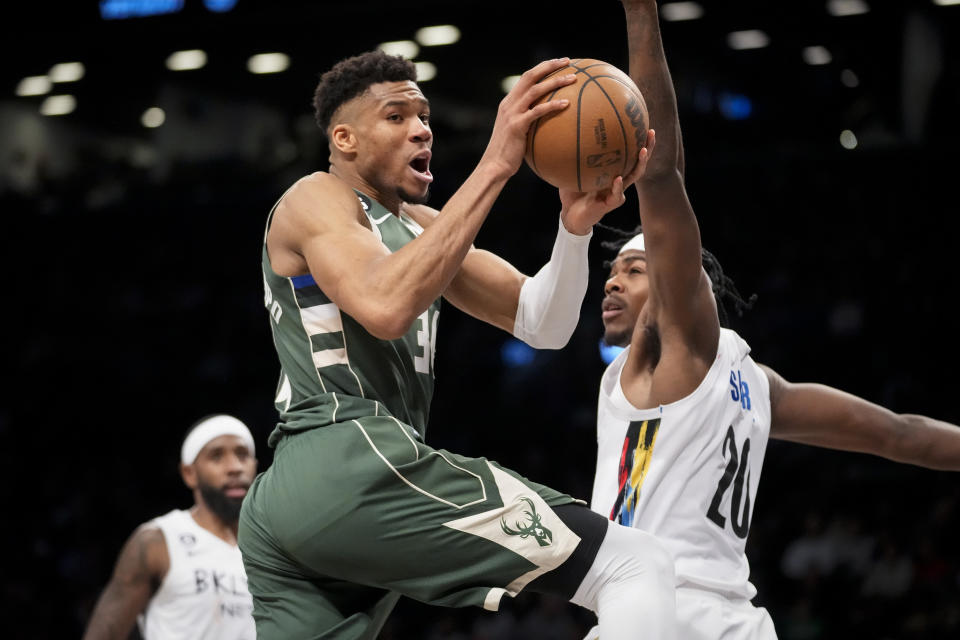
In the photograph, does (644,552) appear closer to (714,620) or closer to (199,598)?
(714,620)

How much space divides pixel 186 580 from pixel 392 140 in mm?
3604

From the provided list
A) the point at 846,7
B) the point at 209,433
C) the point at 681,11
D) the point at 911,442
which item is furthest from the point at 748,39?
the point at 911,442

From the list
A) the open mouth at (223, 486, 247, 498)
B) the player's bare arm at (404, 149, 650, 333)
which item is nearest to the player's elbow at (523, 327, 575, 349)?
the player's bare arm at (404, 149, 650, 333)

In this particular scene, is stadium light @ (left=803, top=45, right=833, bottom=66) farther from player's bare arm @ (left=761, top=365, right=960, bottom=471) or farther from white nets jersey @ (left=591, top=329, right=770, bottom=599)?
white nets jersey @ (left=591, top=329, right=770, bottom=599)

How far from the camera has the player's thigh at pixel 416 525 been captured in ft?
9.07

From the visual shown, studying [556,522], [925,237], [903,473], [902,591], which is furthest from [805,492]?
[556,522]

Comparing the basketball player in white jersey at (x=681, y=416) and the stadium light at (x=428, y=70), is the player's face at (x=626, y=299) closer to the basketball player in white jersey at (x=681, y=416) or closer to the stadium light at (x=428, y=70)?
the basketball player in white jersey at (x=681, y=416)

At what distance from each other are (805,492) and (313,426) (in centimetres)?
788

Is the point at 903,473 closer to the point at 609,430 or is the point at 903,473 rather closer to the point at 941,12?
the point at 941,12

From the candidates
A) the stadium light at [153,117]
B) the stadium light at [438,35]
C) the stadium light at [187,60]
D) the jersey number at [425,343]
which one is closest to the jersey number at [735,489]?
the jersey number at [425,343]

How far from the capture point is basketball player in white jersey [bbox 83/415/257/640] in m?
5.91

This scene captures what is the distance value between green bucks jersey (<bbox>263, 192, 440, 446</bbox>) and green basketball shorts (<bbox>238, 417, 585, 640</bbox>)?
3.7 inches

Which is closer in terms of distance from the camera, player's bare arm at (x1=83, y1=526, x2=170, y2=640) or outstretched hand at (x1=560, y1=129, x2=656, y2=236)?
outstretched hand at (x1=560, y1=129, x2=656, y2=236)

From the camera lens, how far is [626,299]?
170 inches
